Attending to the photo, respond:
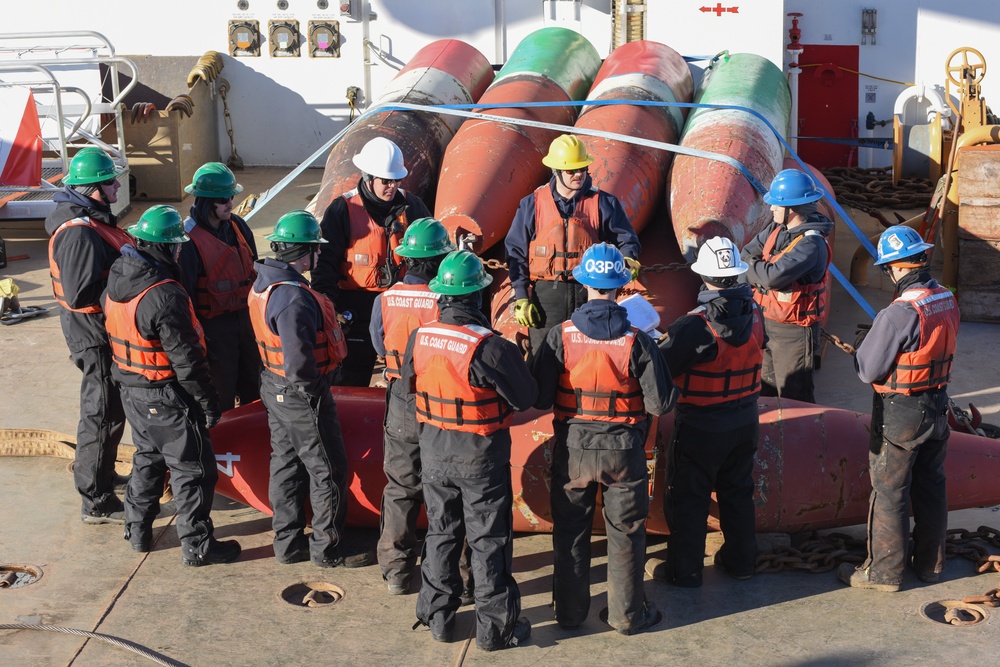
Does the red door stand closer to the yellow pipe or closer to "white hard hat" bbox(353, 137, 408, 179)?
the yellow pipe

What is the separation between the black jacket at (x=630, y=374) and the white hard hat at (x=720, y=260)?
53cm

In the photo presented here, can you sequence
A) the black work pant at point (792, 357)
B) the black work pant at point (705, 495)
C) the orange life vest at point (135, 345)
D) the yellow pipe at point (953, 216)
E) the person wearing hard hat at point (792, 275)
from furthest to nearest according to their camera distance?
the yellow pipe at point (953, 216) → the black work pant at point (792, 357) → the person wearing hard hat at point (792, 275) → the orange life vest at point (135, 345) → the black work pant at point (705, 495)

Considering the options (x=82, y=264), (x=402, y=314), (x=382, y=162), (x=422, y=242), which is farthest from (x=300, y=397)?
(x=382, y=162)

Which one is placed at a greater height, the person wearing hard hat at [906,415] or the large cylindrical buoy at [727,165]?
the large cylindrical buoy at [727,165]

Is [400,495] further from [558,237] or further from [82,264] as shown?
[82,264]

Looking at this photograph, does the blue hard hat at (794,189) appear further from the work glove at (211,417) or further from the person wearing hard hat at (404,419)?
the work glove at (211,417)

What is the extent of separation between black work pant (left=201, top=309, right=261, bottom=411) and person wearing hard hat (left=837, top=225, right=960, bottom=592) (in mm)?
3423

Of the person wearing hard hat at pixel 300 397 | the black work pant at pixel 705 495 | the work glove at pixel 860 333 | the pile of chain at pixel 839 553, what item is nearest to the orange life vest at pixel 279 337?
the person wearing hard hat at pixel 300 397

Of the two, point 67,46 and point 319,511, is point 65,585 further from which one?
point 67,46

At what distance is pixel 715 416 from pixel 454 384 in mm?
1296

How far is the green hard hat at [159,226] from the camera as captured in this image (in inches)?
225

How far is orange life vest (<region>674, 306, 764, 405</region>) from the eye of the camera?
A: 209 inches

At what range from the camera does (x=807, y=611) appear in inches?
211

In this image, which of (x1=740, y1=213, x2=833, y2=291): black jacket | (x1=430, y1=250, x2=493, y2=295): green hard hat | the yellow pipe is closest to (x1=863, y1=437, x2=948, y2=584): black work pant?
(x1=740, y1=213, x2=833, y2=291): black jacket
